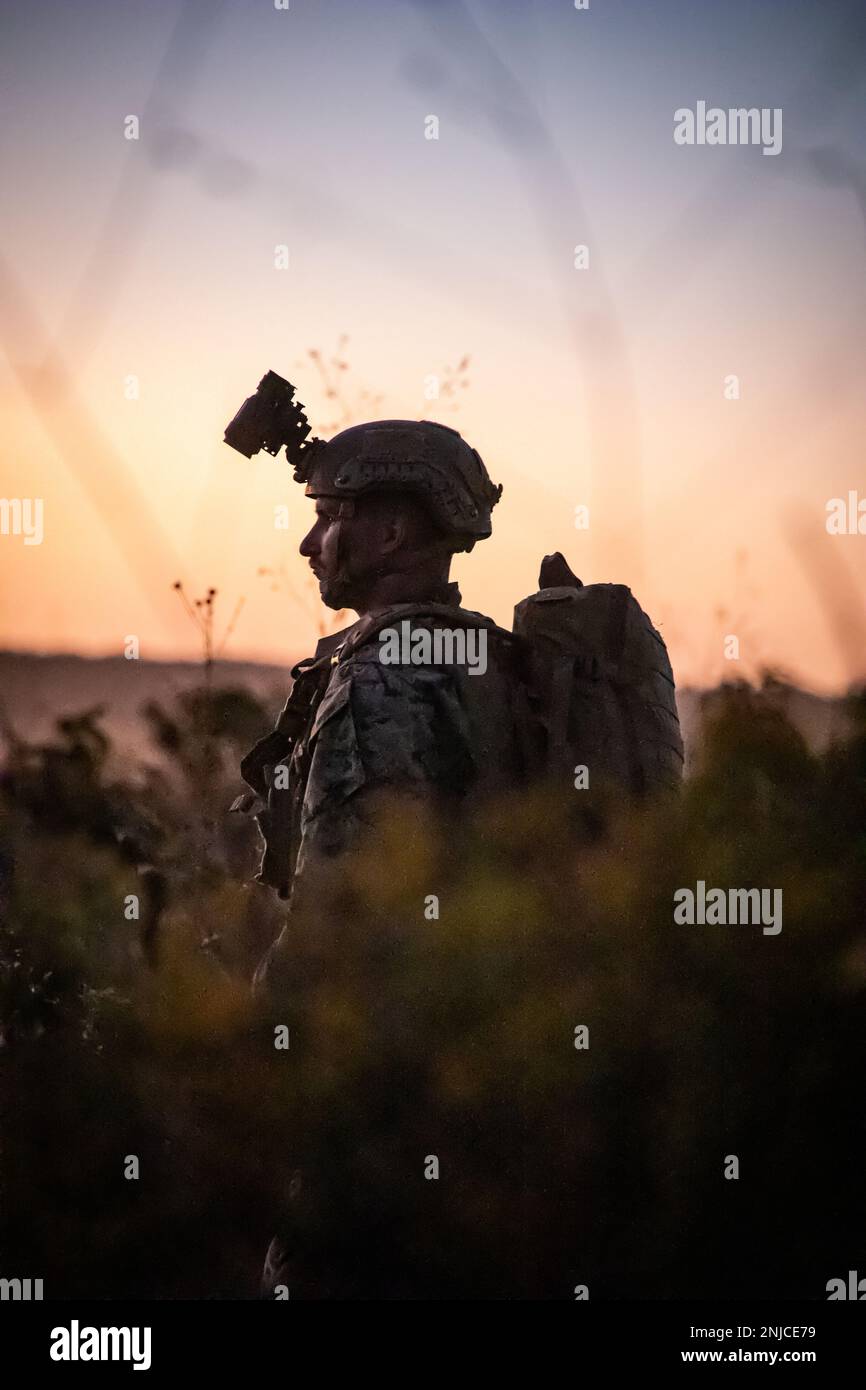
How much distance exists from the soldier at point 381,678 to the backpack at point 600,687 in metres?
0.12

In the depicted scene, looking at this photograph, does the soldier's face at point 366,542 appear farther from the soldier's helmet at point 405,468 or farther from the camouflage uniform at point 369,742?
the camouflage uniform at point 369,742

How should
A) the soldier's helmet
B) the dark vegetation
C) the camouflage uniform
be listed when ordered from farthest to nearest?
the soldier's helmet → the camouflage uniform → the dark vegetation

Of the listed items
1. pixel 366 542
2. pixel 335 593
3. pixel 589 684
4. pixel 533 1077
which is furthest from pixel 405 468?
pixel 533 1077

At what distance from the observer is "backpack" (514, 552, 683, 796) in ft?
27.2

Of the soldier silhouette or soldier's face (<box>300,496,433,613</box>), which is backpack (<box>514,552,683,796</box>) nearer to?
the soldier silhouette

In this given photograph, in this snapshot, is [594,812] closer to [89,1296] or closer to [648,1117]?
[648,1117]

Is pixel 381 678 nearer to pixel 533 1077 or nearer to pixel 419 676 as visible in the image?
pixel 419 676

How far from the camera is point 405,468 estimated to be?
855cm

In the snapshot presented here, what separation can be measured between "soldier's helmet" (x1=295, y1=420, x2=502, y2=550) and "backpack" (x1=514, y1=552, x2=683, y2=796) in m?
0.44

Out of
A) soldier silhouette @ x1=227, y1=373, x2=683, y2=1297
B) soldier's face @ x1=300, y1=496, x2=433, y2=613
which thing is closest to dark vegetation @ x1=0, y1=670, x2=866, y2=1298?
soldier silhouette @ x1=227, y1=373, x2=683, y2=1297

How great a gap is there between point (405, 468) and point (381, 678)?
0.89 m

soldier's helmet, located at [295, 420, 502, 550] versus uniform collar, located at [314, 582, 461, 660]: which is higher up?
soldier's helmet, located at [295, 420, 502, 550]

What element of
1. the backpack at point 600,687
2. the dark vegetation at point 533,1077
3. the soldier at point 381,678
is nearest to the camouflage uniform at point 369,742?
the soldier at point 381,678

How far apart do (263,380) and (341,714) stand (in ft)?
4.63
